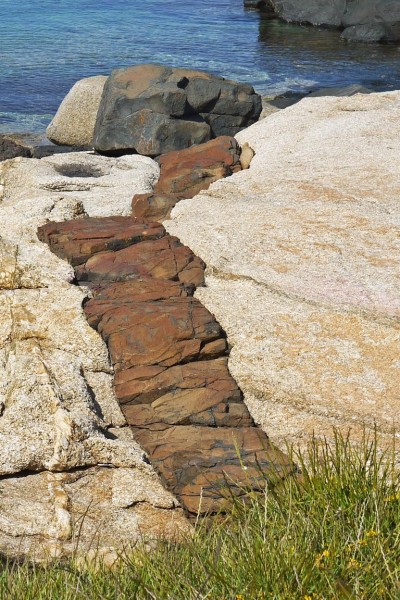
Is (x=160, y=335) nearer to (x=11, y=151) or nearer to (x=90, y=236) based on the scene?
(x=90, y=236)

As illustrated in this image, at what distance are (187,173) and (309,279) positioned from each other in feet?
10.9

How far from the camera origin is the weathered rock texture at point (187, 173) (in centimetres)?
Result: 855

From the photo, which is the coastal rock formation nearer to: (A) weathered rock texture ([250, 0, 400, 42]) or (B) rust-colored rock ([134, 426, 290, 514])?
(B) rust-colored rock ([134, 426, 290, 514])

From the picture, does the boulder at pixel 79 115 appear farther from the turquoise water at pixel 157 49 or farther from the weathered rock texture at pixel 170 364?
the weathered rock texture at pixel 170 364

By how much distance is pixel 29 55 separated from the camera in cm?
2795

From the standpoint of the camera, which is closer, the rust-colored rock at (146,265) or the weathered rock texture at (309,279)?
the weathered rock texture at (309,279)

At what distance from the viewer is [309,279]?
675cm

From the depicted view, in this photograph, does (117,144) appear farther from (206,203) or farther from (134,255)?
(134,255)

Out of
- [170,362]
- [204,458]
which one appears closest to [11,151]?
[170,362]

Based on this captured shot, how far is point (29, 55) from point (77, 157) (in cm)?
1845

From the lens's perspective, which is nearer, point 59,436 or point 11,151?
point 59,436

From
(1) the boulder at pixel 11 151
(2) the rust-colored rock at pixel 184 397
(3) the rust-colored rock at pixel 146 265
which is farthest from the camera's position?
(1) the boulder at pixel 11 151

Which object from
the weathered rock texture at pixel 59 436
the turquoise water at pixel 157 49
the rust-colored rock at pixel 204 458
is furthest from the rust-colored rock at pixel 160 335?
the turquoise water at pixel 157 49

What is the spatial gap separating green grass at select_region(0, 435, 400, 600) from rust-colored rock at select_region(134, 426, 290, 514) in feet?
3.38
